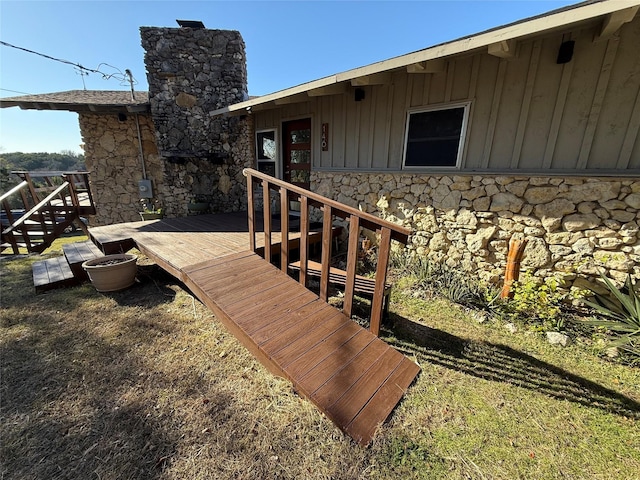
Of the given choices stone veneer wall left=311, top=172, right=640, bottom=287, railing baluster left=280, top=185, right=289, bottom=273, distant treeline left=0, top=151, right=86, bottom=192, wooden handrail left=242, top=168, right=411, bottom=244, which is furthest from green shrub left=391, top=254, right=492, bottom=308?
distant treeline left=0, top=151, right=86, bottom=192

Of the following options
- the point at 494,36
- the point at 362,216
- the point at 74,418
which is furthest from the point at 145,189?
the point at 494,36

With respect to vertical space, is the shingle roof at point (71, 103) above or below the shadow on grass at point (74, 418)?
above

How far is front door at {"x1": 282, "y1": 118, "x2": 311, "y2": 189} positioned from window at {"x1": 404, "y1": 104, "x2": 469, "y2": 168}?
234cm

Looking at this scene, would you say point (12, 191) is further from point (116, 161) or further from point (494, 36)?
point (494, 36)

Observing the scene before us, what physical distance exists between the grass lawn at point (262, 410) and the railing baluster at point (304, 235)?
1.02 m

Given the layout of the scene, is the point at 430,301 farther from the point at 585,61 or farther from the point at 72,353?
the point at 72,353

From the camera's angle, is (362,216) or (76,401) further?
(362,216)

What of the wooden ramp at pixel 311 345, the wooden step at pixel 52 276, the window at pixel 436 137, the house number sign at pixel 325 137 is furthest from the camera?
the house number sign at pixel 325 137

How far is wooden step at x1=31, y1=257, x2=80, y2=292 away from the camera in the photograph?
11.4ft

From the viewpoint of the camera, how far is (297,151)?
19.3ft

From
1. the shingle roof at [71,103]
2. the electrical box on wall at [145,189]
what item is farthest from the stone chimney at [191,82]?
the electrical box on wall at [145,189]

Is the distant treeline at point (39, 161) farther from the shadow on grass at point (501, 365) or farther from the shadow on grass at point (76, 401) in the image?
the shadow on grass at point (501, 365)

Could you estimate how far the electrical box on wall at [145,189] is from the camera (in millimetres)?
7172

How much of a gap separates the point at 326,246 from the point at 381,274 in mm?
619
